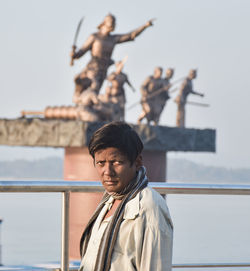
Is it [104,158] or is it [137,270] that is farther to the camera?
[104,158]

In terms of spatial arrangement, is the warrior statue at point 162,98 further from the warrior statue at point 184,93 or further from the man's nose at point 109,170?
the man's nose at point 109,170

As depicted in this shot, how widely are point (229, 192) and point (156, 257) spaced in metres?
1.54

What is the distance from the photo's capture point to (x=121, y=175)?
6.20ft

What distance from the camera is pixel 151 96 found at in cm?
1988

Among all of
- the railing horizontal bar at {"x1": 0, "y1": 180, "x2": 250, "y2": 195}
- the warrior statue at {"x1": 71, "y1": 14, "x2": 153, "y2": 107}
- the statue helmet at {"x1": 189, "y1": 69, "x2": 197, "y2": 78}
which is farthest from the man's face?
the statue helmet at {"x1": 189, "y1": 69, "x2": 197, "y2": 78}

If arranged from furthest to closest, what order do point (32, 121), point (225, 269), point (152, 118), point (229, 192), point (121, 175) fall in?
point (152, 118) → point (32, 121) → point (225, 269) → point (229, 192) → point (121, 175)

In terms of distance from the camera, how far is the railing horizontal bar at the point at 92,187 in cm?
278

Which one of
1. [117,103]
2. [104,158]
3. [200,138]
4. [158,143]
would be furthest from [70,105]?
[104,158]

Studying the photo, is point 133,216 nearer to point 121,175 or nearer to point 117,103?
point 121,175

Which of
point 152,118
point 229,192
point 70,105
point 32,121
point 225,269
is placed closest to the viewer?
point 229,192

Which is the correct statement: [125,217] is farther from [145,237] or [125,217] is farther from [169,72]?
[169,72]

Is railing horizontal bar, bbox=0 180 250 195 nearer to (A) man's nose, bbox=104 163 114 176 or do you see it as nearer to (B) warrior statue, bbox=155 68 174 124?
(A) man's nose, bbox=104 163 114 176

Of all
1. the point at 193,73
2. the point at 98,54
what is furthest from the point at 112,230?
the point at 193,73

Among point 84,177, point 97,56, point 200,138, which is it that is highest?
point 97,56
